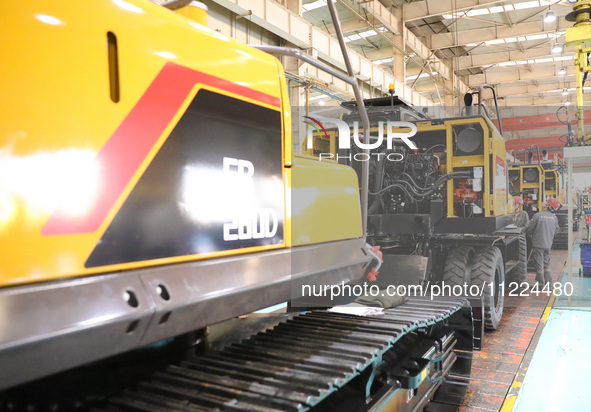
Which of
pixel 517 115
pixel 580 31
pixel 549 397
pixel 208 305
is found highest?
pixel 517 115

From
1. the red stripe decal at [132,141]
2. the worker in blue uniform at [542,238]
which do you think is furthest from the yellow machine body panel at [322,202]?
the worker in blue uniform at [542,238]

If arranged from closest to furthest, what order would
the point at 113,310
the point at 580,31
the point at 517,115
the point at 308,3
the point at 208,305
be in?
1. the point at 113,310
2. the point at 208,305
3. the point at 580,31
4. the point at 308,3
5. the point at 517,115

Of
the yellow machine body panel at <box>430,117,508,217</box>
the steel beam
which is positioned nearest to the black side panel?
the yellow machine body panel at <box>430,117,508,217</box>

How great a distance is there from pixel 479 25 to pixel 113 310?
17672 millimetres

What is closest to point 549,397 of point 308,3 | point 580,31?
point 580,31

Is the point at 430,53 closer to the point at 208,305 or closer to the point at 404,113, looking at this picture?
the point at 404,113

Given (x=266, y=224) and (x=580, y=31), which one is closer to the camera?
(x=266, y=224)

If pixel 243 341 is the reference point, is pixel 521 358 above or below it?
below

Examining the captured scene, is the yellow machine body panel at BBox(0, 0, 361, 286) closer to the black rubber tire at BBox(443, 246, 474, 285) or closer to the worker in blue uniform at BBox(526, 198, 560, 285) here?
the black rubber tire at BBox(443, 246, 474, 285)

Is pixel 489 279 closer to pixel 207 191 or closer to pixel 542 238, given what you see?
pixel 542 238

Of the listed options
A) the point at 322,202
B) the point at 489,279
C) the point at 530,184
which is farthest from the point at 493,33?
the point at 322,202

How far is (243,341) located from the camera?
7.68ft

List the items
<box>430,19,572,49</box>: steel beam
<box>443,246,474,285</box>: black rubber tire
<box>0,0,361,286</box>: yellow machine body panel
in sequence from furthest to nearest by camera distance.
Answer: <box>430,19,572,49</box>: steel beam < <box>443,246,474,285</box>: black rubber tire < <box>0,0,361,286</box>: yellow machine body panel

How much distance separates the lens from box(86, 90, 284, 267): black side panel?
4.20ft
